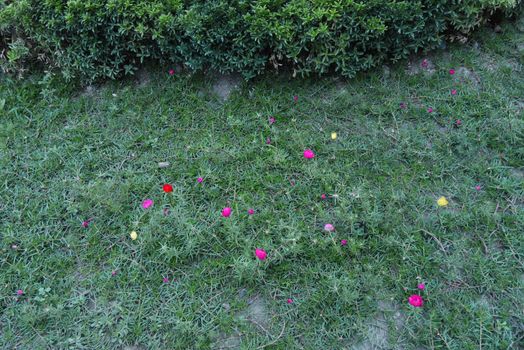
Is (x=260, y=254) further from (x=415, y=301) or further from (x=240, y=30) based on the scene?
(x=240, y=30)

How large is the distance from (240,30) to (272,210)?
125 cm

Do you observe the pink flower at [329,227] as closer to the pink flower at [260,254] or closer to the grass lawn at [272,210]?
the grass lawn at [272,210]

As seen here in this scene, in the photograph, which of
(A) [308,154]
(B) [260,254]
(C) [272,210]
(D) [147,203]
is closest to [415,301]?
(B) [260,254]

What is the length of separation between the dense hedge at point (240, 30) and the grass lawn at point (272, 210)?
197mm

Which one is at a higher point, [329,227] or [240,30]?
[240,30]

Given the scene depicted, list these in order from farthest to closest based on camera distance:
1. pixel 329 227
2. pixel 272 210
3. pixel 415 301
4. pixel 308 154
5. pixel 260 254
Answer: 1. pixel 308 154
2. pixel 272 210
3. pixel 329 227
4. pixel 260 254
5. pixel 415 301

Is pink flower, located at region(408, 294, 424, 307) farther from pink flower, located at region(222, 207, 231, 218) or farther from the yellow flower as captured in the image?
pink flower, located at region(222, 207, 231, 218)

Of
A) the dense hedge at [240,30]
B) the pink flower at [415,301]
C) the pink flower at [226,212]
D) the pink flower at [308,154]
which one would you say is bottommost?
the pink flower at [415,301]

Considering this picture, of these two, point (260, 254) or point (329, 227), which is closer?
point (260, 254)

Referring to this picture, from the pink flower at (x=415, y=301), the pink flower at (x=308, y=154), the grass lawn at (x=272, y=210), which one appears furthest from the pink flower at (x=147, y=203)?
the pink flower at (x=415, y=301)

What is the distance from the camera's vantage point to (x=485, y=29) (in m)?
3.60

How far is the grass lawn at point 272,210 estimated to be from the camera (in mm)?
2369

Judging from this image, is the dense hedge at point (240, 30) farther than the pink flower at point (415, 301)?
Yes

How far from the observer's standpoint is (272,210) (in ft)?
9.10
